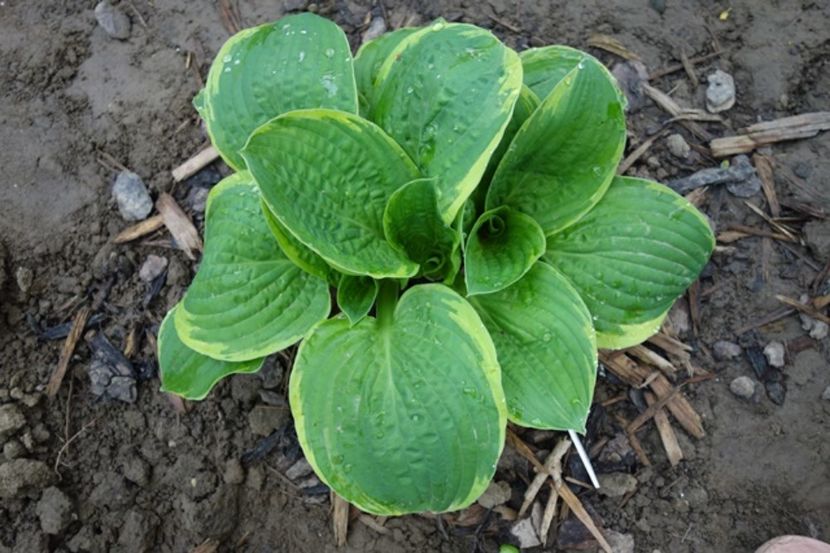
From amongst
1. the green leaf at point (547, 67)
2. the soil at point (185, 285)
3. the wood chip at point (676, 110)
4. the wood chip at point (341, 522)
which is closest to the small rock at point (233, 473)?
the soil at point (185, 285)

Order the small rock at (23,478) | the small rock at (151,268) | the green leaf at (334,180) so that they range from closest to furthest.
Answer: the green leaf at (334,180) < the small rock at (23,478) < the small rock at (151,268)

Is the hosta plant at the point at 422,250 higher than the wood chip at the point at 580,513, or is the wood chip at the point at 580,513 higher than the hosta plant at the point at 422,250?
the hosta plant at the point at 422,250

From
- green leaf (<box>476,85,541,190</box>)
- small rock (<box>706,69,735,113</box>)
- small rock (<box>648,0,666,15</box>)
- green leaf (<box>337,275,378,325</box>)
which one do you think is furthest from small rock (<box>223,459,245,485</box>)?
small rock (<box>648,0,666,15</box>)

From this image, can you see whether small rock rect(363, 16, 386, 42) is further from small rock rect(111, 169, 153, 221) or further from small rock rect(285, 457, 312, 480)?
small rock rect(285, 457, 312, 480)

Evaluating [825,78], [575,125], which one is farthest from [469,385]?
[825,78]

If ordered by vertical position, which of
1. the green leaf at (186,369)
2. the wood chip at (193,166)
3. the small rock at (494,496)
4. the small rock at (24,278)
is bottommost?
the small rock at (494,496)

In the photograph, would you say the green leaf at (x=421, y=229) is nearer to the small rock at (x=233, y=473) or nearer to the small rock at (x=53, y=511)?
the small rock at (x=233, y=473)
